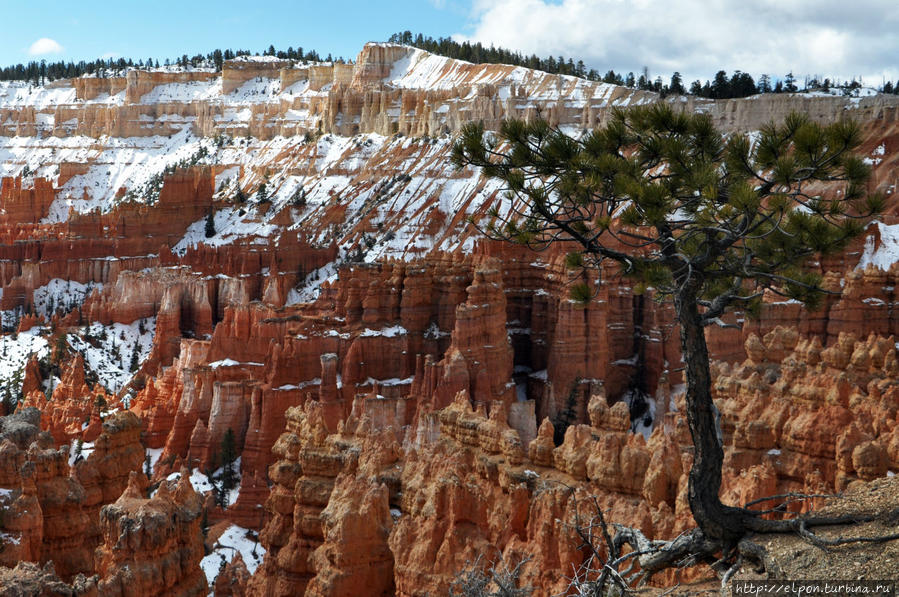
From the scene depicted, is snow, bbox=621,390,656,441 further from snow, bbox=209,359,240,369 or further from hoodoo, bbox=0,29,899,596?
snow, bbox=209,359,240,369

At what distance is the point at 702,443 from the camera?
410 inches

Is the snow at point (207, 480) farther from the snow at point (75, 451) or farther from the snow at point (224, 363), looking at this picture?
the snow at point (224, 363)

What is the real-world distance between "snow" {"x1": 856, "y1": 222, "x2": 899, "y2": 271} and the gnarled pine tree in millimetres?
33254

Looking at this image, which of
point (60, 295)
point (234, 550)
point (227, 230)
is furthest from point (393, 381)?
point (227, 230)

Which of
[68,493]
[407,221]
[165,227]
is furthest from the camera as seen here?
[165,227]

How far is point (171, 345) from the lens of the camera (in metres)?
52.6

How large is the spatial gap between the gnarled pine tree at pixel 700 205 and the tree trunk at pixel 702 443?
0.04 feet

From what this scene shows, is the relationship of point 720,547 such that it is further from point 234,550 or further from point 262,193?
point 262,193

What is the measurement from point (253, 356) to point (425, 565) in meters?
28.5

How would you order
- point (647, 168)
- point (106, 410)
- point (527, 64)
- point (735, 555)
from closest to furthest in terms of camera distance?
point (735, 555), point (647, 168), point (106, 410), point (527, 64)

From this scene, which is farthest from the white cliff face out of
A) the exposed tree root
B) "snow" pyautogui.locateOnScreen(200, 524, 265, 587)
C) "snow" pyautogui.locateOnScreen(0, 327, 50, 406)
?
the exposed tree root

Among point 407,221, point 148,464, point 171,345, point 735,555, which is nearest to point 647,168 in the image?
point 735,555

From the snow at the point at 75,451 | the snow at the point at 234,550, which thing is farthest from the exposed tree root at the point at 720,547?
the snow at the point at 75,451

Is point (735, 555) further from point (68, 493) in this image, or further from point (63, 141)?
point (63, 141)
